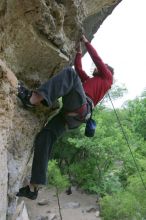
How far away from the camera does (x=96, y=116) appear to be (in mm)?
25375

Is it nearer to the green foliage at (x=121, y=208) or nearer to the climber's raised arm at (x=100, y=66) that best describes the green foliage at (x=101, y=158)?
the green foliage at (x=121, y=208)

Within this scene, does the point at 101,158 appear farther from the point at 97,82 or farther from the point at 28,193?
the point at 28,193

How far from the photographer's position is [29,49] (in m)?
6.28

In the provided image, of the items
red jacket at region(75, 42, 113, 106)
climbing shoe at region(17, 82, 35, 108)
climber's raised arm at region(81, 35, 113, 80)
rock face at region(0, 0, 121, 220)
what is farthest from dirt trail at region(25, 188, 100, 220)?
climbing shoe at region(17, 82, 35, 108)

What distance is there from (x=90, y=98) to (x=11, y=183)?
1.94 metres

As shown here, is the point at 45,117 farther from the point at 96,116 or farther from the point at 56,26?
the point at 96,116

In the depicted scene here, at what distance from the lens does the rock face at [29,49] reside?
5672mm

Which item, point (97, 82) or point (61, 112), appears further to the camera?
point (97, 82)

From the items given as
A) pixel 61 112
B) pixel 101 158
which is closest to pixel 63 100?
pixel 61 112

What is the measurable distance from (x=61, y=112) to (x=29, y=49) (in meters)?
1.22

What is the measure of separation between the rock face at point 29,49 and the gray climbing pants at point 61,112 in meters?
0.32

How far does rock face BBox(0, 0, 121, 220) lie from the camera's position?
5672 mm

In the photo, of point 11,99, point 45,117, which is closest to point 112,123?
point 45,117

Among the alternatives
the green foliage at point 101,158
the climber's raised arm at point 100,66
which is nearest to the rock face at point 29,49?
the climber's raised arm at point 100,66
